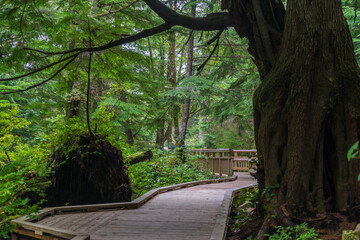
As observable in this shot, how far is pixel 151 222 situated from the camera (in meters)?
5.13

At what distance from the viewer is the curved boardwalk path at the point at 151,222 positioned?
170 inches

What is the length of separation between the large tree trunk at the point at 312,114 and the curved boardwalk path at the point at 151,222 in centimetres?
124

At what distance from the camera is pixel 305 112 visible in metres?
4.25

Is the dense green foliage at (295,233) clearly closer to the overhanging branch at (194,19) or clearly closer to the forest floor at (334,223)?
the forest floor at (334,223)

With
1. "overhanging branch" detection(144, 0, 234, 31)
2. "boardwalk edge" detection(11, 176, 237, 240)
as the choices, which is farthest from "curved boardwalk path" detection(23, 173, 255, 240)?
"overhanging branch" detection(144, 0, 234, 31)

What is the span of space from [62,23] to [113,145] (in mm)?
2994

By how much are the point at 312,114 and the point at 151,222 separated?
3.15 m

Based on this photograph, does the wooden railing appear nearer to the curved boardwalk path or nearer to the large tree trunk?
the curved boardwalk path

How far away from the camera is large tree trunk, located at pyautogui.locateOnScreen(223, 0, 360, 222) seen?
420cm

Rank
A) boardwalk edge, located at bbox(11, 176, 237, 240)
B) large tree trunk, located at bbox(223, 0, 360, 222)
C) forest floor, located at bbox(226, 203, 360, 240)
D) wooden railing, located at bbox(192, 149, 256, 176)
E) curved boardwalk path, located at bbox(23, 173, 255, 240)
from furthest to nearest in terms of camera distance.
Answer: wooden railing, located at bbox(192, 149, 256, 176) → curved boardwalk path, located at bbox(23, 173, 255, 240) → large tree trunk, located at bbox(223, 0, 360, 222) → boardwalk edge, located at bbox(11, 176, 237, 240) → forest floor, located at bbox(226, 203, 360, 240)

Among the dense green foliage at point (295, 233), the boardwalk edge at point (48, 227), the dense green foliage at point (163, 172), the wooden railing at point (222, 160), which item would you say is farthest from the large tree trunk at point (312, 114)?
the wooden railing at point (222, 160)

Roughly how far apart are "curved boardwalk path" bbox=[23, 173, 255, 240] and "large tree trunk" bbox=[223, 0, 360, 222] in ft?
4.06

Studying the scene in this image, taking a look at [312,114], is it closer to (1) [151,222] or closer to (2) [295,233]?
(2) [295,233]

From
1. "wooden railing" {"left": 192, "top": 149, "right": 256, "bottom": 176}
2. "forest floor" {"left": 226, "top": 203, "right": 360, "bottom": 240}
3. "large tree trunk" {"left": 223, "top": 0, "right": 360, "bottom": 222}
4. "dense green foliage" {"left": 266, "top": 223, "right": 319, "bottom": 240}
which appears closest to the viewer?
"dense green foliage" {"left": 266, "top": 223, "right": 319, "bottom": 240}
